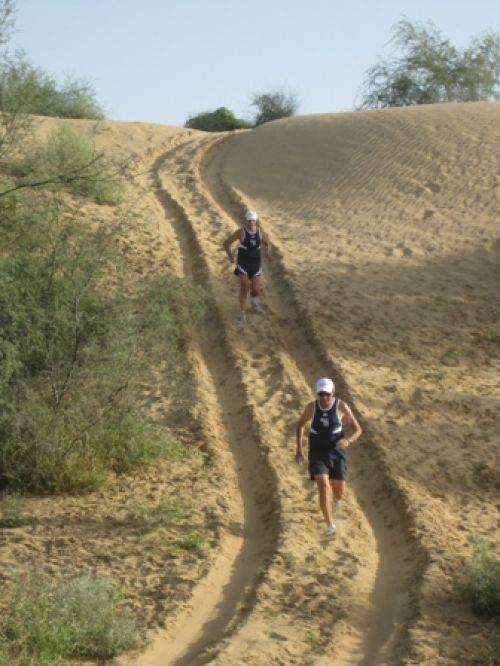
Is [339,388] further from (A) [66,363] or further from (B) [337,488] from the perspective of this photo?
(A) [66,363]

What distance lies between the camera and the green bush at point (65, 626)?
735 cm

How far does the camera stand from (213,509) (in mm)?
10344

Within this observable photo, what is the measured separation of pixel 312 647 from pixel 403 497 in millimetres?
3017

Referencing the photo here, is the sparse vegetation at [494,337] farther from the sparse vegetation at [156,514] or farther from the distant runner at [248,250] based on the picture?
the sparse vegetation at [156,514]

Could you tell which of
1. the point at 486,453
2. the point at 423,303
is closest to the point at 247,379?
the point at 486,453

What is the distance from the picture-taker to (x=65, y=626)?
7.52m

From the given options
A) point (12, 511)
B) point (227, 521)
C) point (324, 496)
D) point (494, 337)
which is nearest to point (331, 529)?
point (324, 496)

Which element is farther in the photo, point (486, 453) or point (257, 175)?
point (257, 175)

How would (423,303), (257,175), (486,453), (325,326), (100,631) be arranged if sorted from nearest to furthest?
(100,631) → (486,453) → (325,326) → (423,303) → (257,175)

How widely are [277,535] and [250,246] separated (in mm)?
5529

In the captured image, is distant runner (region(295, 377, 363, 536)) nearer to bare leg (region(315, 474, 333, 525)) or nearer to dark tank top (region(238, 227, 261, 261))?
bare leg (region(315, 474, 333, 525))

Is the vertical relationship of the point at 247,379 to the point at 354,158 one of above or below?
below

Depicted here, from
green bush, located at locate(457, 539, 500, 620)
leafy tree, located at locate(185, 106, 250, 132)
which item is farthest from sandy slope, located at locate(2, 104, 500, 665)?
leafy tree, located at locate(185, 106, 250, 132)

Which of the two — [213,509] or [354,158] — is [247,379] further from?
[354,158]
